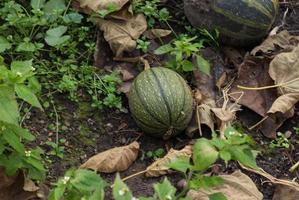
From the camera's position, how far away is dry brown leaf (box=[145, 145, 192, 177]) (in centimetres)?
329

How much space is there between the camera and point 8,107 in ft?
8.66

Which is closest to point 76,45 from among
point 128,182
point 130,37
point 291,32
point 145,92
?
point 130,37

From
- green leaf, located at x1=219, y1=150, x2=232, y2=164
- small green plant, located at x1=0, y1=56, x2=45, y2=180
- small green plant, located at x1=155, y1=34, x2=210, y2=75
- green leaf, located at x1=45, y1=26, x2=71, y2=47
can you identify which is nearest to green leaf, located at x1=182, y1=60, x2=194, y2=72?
small green plant, located at x1=155, y1=34, x2=210, y2=75

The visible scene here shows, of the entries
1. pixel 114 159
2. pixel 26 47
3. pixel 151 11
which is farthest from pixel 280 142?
pixel 26 47

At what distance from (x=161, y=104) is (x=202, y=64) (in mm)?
445

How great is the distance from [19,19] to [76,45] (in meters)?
0.35

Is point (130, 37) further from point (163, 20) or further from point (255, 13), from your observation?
point (255, 13)

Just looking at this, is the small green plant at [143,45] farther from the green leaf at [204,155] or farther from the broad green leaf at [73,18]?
the green leaf at [204,155]

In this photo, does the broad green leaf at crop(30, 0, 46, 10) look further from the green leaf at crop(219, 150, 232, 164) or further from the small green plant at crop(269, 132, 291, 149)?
the green leaf at crop(219, 150, 232, 164)

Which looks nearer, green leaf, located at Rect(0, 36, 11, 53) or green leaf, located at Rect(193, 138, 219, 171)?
green leaf, located at Rect(193, 138, 219, 171)

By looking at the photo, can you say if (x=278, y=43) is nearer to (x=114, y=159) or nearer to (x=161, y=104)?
(x=161, y=104)

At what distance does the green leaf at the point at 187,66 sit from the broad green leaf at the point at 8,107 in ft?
4.18

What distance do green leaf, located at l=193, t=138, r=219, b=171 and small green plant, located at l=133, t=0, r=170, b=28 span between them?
5.15 feet

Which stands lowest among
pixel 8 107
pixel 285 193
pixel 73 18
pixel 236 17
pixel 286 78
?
pixel 285 193
